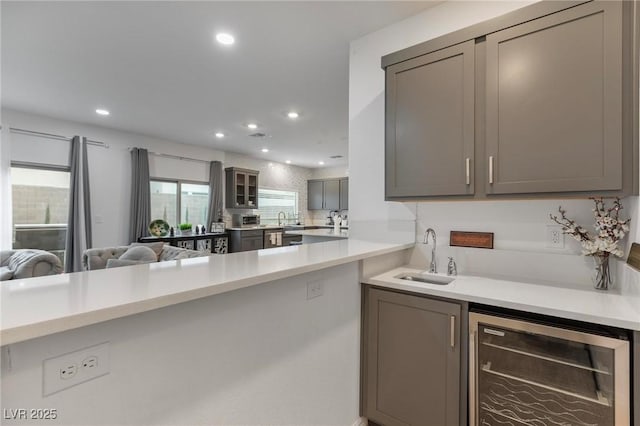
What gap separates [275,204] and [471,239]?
6.83 m

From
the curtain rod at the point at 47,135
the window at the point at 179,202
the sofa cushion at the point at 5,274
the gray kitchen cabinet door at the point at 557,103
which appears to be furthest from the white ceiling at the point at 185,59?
the sofa cushion at the point at 5,274

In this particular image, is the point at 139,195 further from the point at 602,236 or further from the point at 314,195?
the point at 602,236

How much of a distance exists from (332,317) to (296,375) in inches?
13.4

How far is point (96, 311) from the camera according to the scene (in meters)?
0.70

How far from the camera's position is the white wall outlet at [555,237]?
5.65ft

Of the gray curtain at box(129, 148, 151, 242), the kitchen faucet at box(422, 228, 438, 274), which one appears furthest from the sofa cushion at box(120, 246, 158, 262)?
the kitchen faucet at box(422, 228, 438, 274)

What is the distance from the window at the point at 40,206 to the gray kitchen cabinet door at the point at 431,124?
17.6 ft

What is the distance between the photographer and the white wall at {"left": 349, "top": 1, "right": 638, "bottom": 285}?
174 centimetres

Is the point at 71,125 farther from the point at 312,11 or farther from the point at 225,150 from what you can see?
the point at 312,11

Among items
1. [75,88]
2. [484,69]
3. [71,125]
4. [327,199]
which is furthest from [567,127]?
[327,199]

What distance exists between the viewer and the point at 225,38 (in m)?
2.46

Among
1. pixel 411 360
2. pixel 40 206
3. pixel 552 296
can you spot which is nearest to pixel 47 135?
pixel 40 206

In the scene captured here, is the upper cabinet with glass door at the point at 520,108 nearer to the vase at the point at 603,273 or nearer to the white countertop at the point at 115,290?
the vase at the point at 603,273

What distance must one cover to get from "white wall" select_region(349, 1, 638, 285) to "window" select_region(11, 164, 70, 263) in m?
4.94
